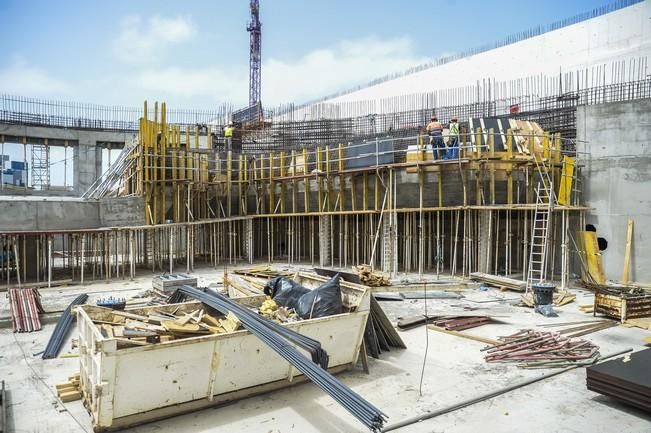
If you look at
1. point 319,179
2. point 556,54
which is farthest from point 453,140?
point 556,54

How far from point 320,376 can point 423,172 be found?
495 inches

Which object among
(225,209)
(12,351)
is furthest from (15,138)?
(12,351)

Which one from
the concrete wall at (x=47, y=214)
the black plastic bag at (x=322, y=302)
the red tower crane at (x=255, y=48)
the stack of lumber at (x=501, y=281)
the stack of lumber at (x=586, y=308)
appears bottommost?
the stack of lumber at (x=586, y=308)

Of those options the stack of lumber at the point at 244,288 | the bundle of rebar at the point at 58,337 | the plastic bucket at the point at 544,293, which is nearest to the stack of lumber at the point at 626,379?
the plastic bucket at the point at 544,293

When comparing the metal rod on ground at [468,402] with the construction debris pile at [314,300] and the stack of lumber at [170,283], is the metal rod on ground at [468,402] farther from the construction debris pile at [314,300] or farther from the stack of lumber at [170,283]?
the stack of lumber at [170,283]

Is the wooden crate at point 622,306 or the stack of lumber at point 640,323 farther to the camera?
the wooden crate at point 622,306

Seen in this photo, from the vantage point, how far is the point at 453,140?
634 inches

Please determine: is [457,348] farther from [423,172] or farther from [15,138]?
[15,138]

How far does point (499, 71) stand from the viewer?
27.2 meters

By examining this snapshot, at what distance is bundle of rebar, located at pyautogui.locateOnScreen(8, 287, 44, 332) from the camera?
9484 mm

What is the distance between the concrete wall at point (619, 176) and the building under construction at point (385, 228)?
43 millimetres

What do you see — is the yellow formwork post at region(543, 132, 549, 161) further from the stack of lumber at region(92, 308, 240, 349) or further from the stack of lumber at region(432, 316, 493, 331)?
the stack of lumber at region(92, 308, 240, 349)

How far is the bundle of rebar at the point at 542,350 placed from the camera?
7.53 meters

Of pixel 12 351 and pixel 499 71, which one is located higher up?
pixel 499 71
